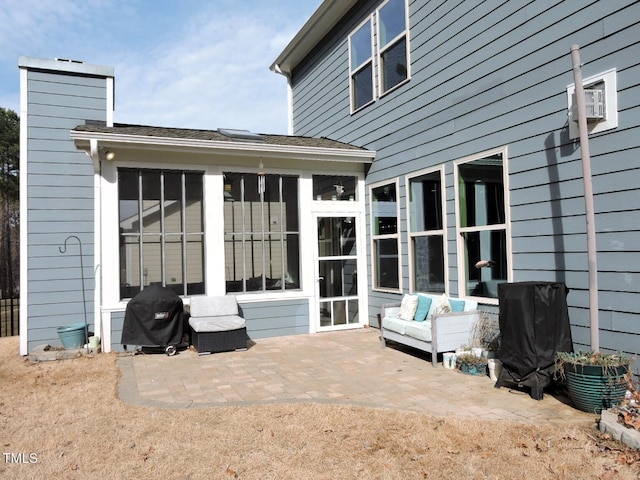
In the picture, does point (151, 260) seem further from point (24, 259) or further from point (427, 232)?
point (427, 232)

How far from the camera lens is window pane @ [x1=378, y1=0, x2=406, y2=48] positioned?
22.6 ft

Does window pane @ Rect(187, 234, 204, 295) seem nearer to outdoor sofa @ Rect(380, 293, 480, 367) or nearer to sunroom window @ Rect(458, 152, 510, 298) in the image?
outdoor sofa @ Rect(380, 293, 480, 367)

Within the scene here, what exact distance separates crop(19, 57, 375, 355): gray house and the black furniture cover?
12.8 feet

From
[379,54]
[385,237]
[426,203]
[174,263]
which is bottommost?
[174,263]

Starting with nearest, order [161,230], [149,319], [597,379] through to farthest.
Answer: [597,379]
[149,319]
[161,230]

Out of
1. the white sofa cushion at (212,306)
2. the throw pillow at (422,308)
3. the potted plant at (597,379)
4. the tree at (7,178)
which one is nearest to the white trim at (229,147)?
the white sofa cushion at (212,306)

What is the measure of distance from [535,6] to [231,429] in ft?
16.1

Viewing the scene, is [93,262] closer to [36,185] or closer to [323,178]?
[36,185]

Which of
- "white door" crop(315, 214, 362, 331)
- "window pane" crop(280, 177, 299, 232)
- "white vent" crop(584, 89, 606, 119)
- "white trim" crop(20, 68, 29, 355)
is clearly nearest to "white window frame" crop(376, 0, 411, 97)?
"window pane" crop(280, 177, 299, 232)

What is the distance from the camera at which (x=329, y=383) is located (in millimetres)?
4617

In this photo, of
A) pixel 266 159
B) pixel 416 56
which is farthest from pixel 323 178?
pixel 416 56

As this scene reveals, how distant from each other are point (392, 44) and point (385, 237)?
3.01 metres

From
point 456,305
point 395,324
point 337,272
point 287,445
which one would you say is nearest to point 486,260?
point 456,305

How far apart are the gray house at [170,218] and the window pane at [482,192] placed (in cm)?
233
